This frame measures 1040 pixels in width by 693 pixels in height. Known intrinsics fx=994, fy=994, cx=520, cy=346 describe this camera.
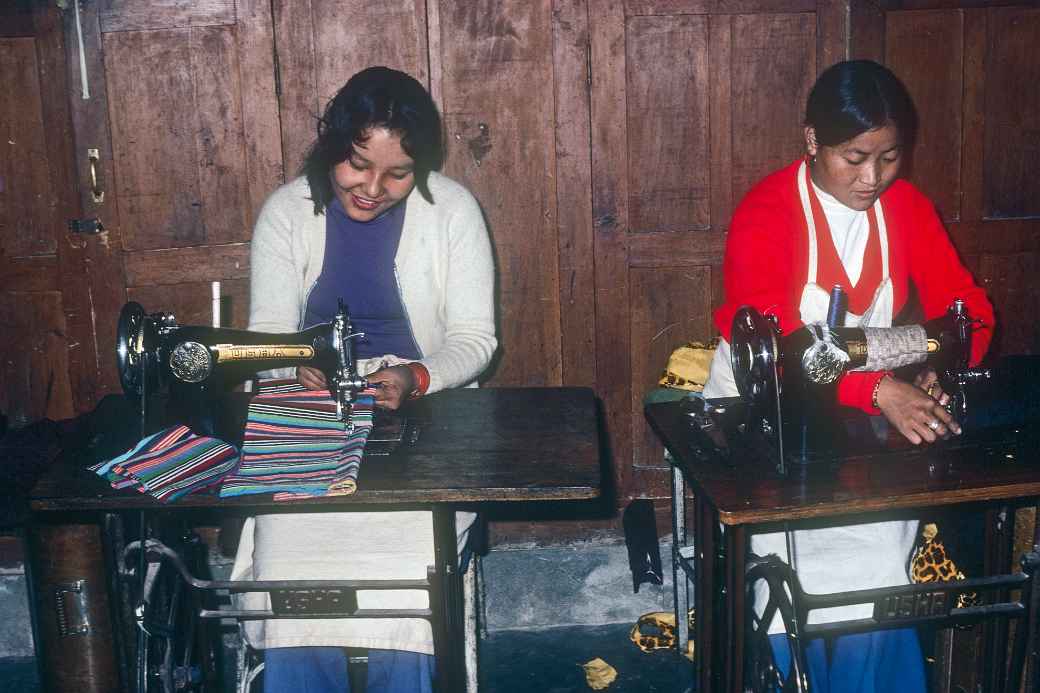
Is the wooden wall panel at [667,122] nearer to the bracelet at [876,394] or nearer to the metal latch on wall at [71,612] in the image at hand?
the bracelet at [876,394]

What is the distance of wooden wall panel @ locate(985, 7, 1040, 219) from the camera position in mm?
3480

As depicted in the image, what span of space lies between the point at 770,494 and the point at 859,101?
105 cm

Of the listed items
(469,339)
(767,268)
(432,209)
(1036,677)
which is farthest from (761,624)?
(432,209)

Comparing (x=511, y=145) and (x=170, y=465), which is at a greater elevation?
(x=511, y=145)

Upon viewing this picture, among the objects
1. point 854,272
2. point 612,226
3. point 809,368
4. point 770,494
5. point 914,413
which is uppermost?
point 612,226

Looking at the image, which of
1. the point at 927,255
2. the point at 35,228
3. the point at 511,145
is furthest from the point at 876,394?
the point at 35,228

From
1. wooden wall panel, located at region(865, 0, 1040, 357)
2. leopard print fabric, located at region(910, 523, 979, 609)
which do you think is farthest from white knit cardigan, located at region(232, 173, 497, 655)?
wooden wall panel, located at region(865, 0, 1040, 357)

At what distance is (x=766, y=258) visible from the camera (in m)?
2.59

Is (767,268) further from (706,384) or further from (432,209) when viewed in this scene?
(432,209)

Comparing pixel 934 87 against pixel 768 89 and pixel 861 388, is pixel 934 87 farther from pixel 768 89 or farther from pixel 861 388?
pixel 861 388

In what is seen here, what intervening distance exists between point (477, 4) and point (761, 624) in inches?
86.6

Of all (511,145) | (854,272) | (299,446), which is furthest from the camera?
(511,145)

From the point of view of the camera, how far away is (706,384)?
2959mm

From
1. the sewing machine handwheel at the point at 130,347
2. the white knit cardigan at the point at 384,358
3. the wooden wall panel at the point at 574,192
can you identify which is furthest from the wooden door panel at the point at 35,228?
the wooden wall panel at the point at 574,192
